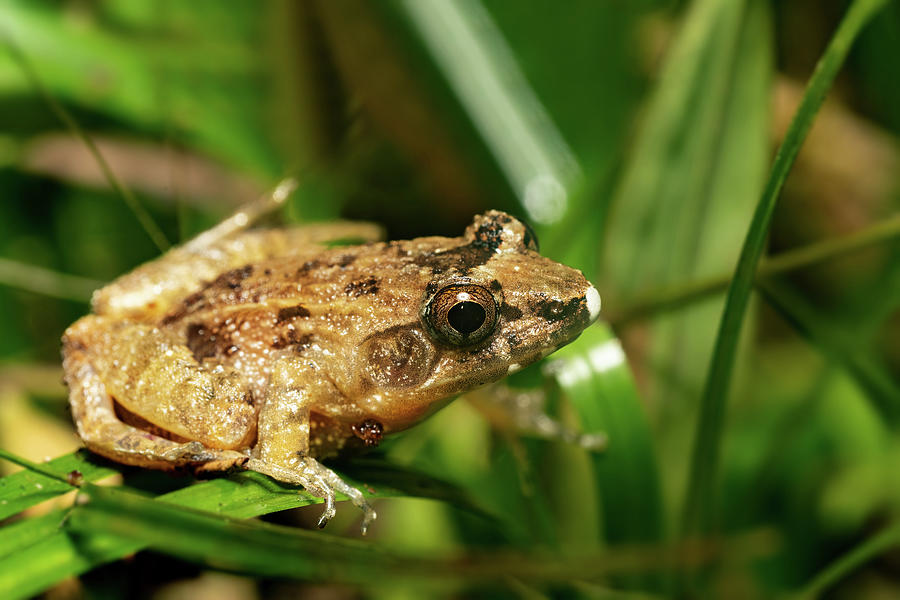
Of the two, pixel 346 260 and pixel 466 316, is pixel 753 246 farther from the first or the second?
pixel 346 260

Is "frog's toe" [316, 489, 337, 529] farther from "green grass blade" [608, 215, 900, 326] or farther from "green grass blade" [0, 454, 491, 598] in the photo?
"green grass blade" [608, 215, 900, 326]

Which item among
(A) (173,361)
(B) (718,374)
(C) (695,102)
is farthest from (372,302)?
(C) (695,102)

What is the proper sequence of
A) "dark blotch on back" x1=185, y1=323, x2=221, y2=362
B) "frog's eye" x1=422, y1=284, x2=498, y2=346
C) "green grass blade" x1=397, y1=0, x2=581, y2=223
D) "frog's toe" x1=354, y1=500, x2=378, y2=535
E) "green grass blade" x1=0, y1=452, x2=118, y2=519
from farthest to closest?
"green grass blade" x1=397, y1=0, x2=581, y2=223, "dark blotch on back" x1=185, y1=323, x2=221, y2=362, "frog's eye" x1=422, y1=284, x2=498, y2=346, "frog's toe" x1=354, y1=500, x2=378, y2=535, "green grass blade" x1=0, y1=452, x2=118, y2=519

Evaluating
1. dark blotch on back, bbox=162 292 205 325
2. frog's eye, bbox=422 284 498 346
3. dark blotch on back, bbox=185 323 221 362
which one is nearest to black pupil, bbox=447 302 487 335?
frog's eye, bbox=422 284 498 346

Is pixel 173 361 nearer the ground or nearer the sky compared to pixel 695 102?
nearer the ground

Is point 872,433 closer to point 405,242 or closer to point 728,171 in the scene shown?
point 728,171

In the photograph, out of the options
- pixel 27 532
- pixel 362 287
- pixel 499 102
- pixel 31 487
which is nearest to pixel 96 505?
Answer: pixel 27 532
